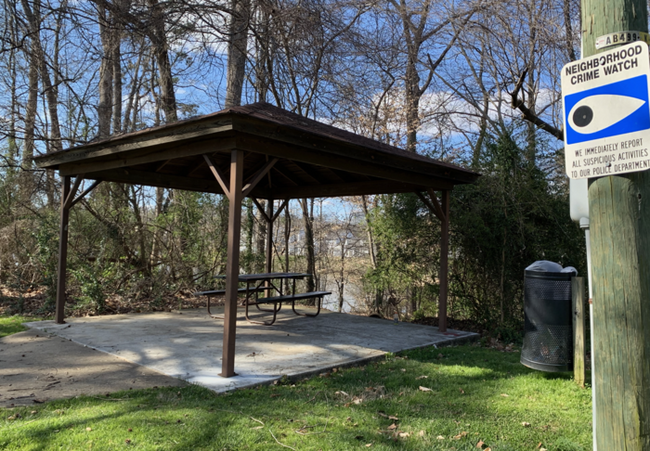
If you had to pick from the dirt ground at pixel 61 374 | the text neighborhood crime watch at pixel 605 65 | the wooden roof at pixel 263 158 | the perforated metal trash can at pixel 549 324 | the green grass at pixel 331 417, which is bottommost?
the green grass at pixel 331 417

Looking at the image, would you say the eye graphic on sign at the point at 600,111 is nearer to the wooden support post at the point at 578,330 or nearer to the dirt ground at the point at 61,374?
the wooden support post at the point at 578,330

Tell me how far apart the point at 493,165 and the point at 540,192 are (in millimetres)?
930

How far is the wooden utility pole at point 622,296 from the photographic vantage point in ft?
6.39

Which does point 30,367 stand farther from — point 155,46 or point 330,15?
point 330,15

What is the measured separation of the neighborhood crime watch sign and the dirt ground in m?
3.94

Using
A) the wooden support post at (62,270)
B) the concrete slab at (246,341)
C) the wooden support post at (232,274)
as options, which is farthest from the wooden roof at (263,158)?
the concrete slab at (246,341)

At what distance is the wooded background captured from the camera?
8.12 m

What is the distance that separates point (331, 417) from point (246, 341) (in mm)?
2927

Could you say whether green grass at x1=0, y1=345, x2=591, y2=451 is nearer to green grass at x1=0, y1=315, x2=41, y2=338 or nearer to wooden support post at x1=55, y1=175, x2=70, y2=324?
green grass at x1=0, y1=315, x2=41, y2=338

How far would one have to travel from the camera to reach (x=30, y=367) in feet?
16.5

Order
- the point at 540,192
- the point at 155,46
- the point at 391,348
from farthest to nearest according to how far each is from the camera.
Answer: the point at 155,46
the point at 540,192
the point at 391,348

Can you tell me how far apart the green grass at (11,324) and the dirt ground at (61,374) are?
0.89 metres

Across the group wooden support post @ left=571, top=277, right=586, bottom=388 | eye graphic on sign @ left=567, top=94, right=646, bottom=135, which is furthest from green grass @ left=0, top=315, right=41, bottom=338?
eye graphic on sign @ left=567, top=94, right=646, bottom=135

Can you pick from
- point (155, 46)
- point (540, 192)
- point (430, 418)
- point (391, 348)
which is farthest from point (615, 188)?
point (155, 46)
